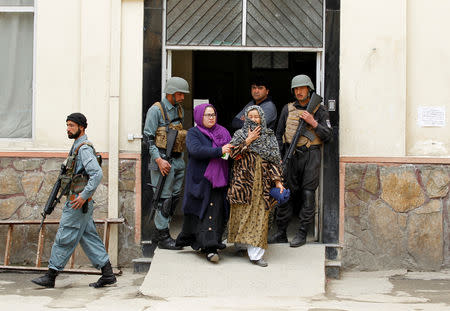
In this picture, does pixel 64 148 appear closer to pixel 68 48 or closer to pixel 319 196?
pixel 68 48

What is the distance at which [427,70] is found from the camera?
28.2 ft

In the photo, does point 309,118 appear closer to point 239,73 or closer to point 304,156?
point 304,156

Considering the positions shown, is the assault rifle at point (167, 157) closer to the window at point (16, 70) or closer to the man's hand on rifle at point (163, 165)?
the man's hand on rifle at point (163, 165)

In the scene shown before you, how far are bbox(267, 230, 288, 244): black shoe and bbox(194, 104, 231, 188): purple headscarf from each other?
1.07 metres

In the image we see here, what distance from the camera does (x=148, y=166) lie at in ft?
27.8

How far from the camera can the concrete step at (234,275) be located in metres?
7.31

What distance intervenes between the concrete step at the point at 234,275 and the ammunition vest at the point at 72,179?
114cm

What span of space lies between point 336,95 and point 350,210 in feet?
4.35

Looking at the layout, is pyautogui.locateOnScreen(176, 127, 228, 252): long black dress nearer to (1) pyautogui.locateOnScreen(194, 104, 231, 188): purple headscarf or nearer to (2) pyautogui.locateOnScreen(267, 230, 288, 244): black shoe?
(1) pyautogui.locateOnScreen(194, 104, 231, 188): purple headscarf

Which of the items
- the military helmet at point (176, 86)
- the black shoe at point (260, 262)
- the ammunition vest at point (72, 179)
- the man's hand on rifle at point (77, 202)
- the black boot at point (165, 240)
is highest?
the military helmet at point (176, 86)

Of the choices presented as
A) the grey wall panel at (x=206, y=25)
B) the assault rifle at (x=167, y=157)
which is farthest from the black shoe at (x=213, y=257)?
the grey wall panel at (x=206, y=25)

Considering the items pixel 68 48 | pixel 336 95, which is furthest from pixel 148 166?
pixel 336 95

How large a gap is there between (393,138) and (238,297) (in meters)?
2.74

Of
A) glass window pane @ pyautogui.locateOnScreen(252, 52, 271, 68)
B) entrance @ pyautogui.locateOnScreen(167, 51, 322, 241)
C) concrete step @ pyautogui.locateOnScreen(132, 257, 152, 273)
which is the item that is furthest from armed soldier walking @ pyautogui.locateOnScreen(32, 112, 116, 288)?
glass window pane @ pyautogui.locateOnScreen(252, 52, 271, 68)
